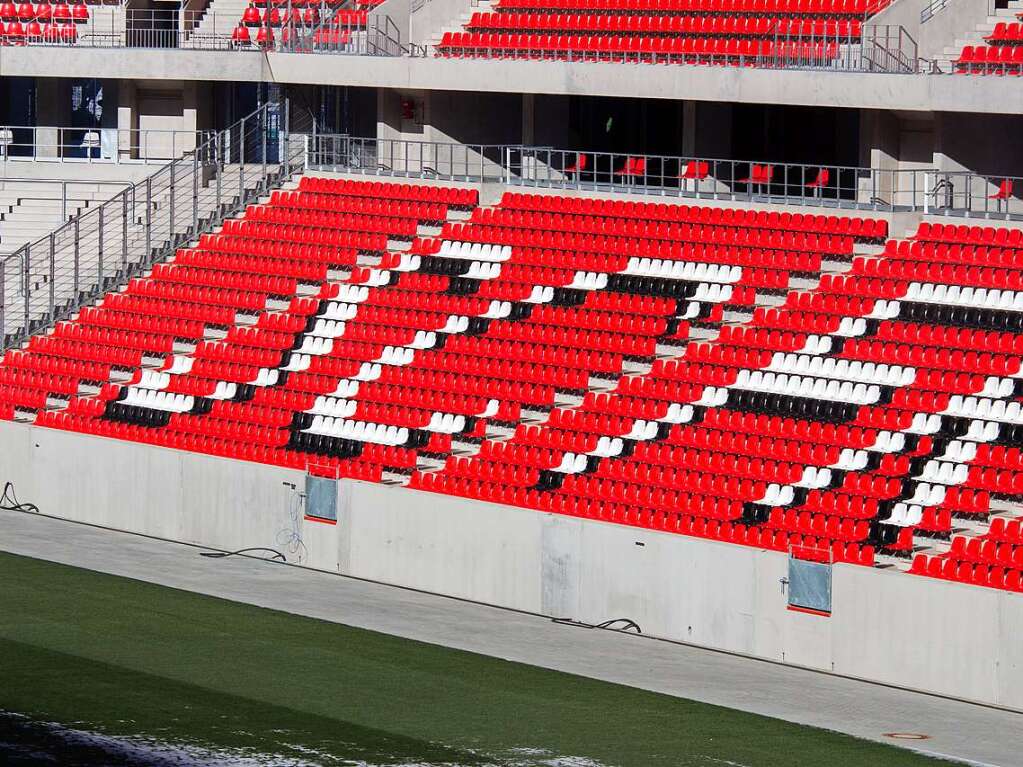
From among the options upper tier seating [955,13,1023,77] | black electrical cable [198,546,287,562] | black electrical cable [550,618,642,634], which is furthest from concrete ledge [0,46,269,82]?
black electrical cable [550,618,642,634]

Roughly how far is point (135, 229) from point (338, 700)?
15805mm

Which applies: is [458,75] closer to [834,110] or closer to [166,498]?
[834,110]

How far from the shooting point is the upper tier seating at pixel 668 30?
83.1 ft

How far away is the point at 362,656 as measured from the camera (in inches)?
696

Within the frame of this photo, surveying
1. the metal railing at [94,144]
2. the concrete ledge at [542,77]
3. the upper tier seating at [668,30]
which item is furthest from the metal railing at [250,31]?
the upper tier seating at [668,30]

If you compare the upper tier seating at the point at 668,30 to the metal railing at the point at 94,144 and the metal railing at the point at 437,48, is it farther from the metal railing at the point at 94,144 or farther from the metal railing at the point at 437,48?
the metal railing at the point at 94,144

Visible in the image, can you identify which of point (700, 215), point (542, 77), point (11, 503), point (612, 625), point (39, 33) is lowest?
point (11, 503)

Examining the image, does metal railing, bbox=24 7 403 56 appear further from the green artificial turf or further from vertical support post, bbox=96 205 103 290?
the green artificial turf

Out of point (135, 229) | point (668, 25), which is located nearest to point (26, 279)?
point (135, 229)

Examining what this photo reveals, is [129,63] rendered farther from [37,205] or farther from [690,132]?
[690,132]

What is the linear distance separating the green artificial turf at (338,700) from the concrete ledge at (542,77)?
8.96 m

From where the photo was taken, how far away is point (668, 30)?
2689cm

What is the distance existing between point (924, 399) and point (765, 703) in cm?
447

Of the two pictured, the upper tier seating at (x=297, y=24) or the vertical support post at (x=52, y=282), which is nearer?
the vertical support post at (x=52, y=282)
